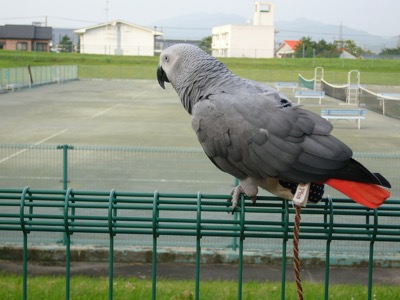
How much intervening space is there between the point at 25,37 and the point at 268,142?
110 metres

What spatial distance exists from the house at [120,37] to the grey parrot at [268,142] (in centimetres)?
11460

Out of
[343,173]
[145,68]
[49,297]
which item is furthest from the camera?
[145,68]

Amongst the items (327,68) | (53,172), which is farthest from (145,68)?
(53,172)

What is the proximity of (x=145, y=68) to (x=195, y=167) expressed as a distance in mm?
64960

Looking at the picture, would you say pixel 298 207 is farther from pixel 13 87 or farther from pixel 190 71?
pixel 13 87

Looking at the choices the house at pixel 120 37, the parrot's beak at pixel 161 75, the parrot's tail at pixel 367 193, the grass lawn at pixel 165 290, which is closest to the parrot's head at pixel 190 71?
the parrot's beak at pixel 161 75

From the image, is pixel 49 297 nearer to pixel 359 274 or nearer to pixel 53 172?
pixel 359 274

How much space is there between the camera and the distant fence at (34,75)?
44.6m

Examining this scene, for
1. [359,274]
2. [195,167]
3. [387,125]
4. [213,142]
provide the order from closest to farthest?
[213,142]
[359,274]
[195,167]
[387,125]

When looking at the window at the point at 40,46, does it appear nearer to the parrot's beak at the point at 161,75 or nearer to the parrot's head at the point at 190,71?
the parrot's beak at the point at 161,75

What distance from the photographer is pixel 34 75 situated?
51.9 m

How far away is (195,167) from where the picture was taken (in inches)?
527

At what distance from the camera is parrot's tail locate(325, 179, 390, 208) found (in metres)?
2.73

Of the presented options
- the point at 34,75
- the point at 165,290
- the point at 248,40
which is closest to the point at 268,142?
the point at 165,290
